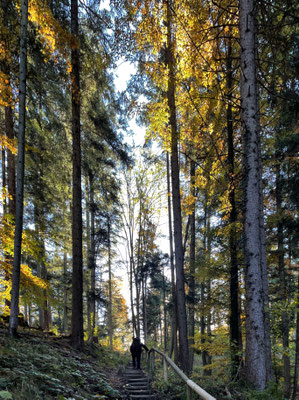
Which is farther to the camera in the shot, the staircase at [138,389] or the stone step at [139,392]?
the stone step at [139,392]

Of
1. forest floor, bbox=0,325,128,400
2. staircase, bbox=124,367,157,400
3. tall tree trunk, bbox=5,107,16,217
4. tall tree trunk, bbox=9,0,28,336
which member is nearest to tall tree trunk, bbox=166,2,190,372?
staircase, bbox=124,367,157,400

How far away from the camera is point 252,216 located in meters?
4.74

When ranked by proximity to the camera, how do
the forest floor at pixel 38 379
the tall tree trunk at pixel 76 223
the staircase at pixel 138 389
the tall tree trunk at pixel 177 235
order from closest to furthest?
the forest floor at pixel 38 379
the staircase at pixel 138 389
the tall tree trunk at pixel 177 235
the tall tree trunk at pixel 76 223

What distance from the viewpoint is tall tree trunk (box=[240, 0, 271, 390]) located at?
437 cm

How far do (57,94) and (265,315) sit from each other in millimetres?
9874

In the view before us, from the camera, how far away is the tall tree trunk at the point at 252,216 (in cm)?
437

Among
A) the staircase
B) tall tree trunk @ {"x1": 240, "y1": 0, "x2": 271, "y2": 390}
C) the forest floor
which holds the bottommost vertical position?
the staircase

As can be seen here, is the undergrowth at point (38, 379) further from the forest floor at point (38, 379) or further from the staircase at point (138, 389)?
the staircase at point (138, 389)

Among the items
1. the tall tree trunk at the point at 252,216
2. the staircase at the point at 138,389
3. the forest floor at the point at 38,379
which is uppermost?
the tall tree trunk at the point at 252,216

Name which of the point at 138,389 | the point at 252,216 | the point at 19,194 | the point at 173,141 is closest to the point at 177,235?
→ the point at 173,141

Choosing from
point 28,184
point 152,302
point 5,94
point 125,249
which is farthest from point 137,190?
point 152,302

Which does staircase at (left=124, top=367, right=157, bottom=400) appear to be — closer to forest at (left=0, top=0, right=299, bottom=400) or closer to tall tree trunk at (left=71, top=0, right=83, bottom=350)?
forest at (left=0, top=0, right=299, bottom=400)

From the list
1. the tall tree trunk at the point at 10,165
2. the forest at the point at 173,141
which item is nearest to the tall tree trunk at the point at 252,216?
the forest at the point at 173,141

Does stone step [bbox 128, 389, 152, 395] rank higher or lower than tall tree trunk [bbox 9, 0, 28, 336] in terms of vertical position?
lower
